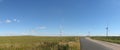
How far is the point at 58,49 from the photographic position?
20.5 m

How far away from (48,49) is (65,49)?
165 cm

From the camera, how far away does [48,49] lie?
65.0 ft

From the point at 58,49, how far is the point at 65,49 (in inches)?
25.0

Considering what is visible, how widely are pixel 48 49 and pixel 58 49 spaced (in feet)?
3.62

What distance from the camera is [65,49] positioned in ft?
67.2
